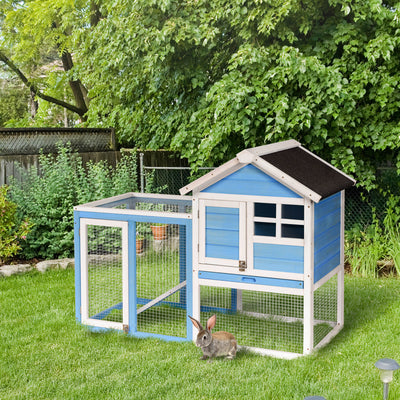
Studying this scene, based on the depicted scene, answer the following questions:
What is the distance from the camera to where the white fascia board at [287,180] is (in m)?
5.00

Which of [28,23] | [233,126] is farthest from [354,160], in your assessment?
[28,23]

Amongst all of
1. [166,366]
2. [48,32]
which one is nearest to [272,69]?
[166,366]

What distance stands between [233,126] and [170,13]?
71.2 inches

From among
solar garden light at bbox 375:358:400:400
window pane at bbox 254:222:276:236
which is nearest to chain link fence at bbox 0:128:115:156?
window pane at bbox 254:222:276:236

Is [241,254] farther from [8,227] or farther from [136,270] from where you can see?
[8,227]

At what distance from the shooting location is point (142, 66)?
9219 millimetres

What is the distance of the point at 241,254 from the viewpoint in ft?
17.4

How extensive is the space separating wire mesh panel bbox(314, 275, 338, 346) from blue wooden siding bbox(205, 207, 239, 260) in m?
1.22

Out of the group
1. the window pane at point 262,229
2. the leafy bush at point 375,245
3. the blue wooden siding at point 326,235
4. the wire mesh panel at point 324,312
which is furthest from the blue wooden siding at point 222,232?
the leafy bush at point 375,245

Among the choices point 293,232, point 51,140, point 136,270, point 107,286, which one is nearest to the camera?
point 293,232

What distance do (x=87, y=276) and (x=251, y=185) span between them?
6.10ft

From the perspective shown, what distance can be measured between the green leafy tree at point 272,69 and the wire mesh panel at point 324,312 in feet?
5.82

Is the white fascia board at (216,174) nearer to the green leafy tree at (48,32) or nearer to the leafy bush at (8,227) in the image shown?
the leafy bush at (8,227)

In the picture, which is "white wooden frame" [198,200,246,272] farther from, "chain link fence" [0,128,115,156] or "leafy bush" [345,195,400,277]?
"chain link fence" [0,128,115,156]
